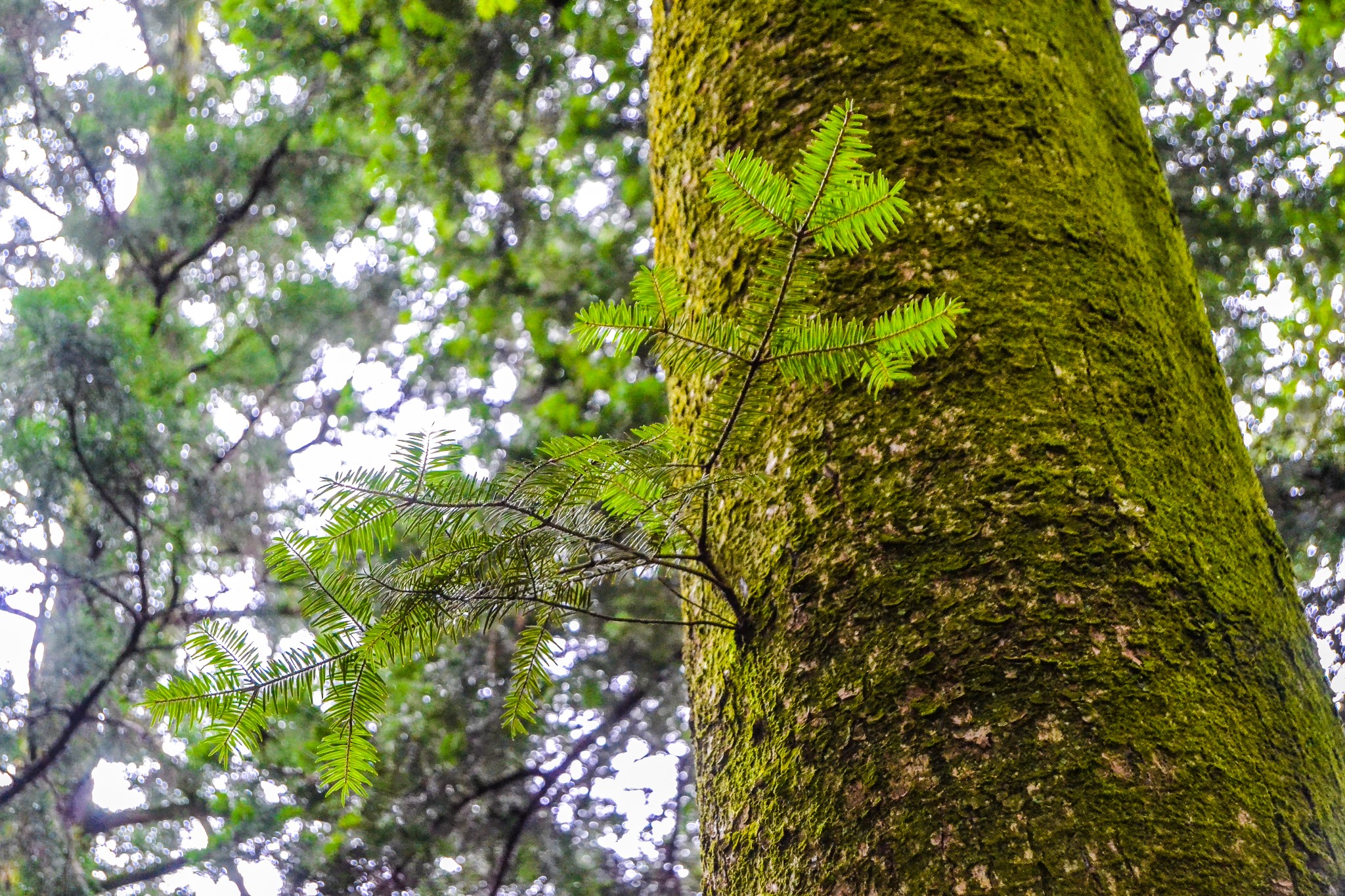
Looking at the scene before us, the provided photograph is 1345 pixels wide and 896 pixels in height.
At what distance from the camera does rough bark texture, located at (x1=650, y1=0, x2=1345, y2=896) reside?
76 cm

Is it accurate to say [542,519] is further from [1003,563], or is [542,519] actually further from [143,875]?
[143,875]

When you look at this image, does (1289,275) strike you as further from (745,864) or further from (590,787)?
(745,864)

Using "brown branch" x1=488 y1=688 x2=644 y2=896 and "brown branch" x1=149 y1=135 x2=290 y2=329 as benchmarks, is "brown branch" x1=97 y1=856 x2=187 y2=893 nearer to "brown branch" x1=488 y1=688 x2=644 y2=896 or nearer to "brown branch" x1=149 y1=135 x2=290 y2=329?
"brown branch" x1=488 y1=688 x2=644 y2=896

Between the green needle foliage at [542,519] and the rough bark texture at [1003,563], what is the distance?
4.2 inches

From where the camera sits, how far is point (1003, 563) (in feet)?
2.85

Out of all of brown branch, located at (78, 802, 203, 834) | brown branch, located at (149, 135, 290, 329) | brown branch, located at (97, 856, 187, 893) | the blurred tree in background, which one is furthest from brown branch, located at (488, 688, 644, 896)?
brown branch, located at (149, 135, 290, 329)

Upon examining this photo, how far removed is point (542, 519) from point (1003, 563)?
1.55 ft

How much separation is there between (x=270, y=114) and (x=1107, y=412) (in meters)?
8.77

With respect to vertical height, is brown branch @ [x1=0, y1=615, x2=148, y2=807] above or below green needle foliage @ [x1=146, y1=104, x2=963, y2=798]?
above

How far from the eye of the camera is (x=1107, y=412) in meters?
0.98

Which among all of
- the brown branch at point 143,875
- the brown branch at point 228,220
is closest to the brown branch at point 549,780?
the brown branch at point 143,875

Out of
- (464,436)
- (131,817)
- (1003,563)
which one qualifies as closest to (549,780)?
(464,436)

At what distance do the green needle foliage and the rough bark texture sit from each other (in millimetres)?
107

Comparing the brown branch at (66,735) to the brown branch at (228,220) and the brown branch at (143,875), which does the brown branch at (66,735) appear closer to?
the brown branch at (143,875)
